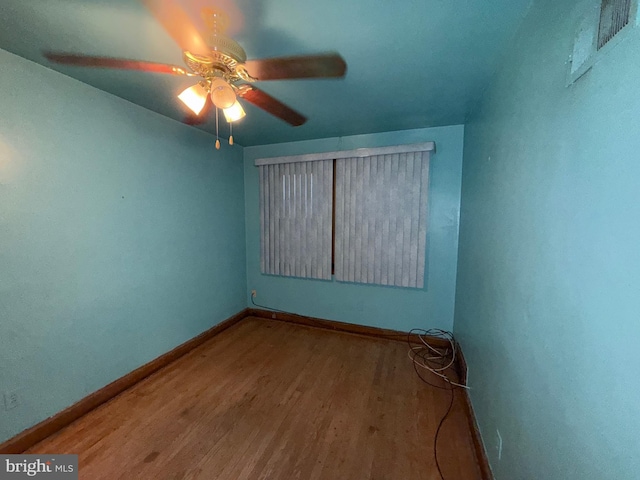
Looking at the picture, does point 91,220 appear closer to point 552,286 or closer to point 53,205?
point 53,205

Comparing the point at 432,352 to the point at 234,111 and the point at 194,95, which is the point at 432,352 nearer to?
the point at 234,111

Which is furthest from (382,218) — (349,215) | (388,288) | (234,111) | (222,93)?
(222,93)

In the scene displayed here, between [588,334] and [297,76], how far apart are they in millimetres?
1788

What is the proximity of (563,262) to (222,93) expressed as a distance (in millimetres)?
1508

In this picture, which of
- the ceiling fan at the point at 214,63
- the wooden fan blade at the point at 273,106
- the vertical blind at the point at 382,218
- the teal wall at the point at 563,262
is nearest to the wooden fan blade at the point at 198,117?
the wooden fan blade at the point at 273,106

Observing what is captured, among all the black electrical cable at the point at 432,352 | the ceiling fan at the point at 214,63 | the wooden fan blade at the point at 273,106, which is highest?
the wooden fan blade at the point at 273,106

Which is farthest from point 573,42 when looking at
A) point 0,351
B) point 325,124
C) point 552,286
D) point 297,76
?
point 0,351

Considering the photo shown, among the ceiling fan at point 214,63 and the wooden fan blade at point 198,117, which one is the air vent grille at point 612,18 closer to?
the ceiling fan at point 214,63

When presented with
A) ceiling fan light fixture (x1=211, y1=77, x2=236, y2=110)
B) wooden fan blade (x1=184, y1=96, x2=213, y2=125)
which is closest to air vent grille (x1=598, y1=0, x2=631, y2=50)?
ceiling fan light fixture (x1=211, y1=77, x2=236, y2=110)

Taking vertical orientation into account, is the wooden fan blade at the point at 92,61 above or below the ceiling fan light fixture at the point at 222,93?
above

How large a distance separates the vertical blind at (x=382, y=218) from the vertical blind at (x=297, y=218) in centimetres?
16

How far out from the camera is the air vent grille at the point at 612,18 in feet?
1.66

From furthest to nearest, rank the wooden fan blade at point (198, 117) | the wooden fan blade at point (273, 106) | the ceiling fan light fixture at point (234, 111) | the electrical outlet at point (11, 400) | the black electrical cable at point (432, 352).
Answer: the wooden fan blade at point (198, 117) → the black electrical cable at point (432, 352) → the wooden fan blade at point (273, 106) → the electrical outlet at point (11, 400) → the ceiling fan light fixture at point (234, 111)

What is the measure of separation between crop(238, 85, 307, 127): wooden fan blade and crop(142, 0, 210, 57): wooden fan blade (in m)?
0.39
